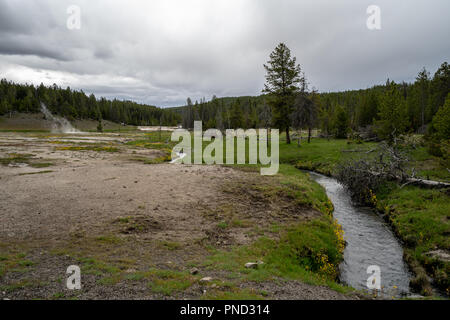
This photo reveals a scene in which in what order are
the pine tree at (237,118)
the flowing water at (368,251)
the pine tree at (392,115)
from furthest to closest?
the pine tree at (237,118), the pine tree at (392,115), the flowing water at (368,251)

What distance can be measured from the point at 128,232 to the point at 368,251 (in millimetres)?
12018

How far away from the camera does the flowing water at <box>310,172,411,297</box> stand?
384 inches

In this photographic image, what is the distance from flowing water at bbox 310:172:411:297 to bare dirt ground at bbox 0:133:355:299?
8.65 feet

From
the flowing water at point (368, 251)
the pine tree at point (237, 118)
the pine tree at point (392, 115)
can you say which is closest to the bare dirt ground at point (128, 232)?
the flowing water at point (368, 251)

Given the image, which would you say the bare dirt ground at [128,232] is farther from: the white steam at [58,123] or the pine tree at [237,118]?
the white steam at [58,123]

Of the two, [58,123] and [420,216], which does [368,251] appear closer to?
[420,216]

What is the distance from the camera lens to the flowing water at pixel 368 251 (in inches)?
384

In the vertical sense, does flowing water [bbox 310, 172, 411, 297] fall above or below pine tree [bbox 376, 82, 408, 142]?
below

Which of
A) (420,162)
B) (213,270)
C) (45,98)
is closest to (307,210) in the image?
(213,270)

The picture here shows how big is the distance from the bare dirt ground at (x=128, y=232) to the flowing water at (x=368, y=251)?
2.64m

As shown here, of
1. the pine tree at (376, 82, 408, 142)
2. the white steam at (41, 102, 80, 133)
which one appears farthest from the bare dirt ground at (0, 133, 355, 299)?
the white steam at (41, 102, 80, 133)

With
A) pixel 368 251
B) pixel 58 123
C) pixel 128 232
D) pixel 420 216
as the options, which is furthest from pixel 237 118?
pixel 58 123

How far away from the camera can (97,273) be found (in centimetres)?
779

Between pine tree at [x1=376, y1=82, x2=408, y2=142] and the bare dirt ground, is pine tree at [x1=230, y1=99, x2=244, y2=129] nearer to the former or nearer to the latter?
pine tree at [x1=376, y1=82, x2=408, y2=142]
